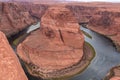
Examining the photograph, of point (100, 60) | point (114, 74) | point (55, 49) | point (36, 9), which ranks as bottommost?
point (36, 9)

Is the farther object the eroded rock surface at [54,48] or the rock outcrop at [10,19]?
the rock outcrop at [10,19]

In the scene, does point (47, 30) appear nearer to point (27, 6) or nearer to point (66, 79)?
point (66, 79)

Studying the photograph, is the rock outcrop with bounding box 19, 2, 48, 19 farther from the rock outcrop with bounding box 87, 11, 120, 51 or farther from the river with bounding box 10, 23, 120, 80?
the river with bounding box 10, 23, 120, 80

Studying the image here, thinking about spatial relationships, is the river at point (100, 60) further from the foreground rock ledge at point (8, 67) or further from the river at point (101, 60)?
the foreground rock ledge at point (8, 67)

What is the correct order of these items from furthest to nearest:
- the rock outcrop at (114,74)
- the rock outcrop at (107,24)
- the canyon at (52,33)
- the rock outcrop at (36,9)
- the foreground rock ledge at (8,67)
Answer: the rock outcrop at (36,9) < the rock outcrop at (107,24) < the canyon at (52,33) < the rock outcrop at (114,74) < the foreground rock ledge at (8,67)

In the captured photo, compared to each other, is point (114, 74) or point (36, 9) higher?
point (114, 74)

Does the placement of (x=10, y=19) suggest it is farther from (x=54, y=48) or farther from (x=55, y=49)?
(x=55, y=49)

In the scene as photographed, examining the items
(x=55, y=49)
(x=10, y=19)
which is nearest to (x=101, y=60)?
(x=55, y=49)

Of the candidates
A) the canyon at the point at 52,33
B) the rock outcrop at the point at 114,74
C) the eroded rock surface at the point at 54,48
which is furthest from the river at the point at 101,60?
the eroded rock surface at the point at 54,48
